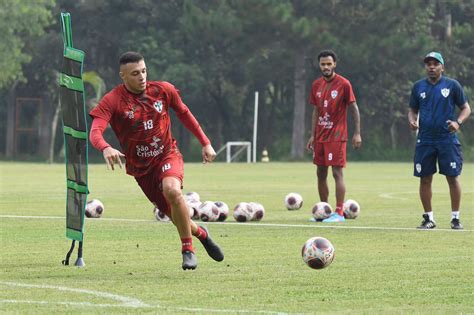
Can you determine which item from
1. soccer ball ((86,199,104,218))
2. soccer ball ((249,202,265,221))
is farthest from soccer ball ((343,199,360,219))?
soccer ball ((86,199,104,218))

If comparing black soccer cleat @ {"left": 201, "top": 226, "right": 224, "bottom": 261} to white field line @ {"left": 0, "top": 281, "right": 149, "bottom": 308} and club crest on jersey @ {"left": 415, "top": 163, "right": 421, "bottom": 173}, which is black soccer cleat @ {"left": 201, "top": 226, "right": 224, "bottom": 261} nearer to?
white field line @ {"left": 0, "top": 281, "right": 149, "bottom": 308}

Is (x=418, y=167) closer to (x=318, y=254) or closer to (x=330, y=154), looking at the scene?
(x=330, y=154)

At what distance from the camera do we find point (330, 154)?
61.4 feet

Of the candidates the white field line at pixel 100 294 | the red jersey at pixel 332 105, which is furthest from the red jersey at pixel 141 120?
the red jersey at pixel 332 105

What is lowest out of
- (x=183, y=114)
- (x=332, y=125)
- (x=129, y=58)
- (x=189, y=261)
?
(x=189, y=261)

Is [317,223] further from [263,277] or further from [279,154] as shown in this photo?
[279,154]

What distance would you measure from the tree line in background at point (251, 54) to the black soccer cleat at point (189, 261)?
159ft

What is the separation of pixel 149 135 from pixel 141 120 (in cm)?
16

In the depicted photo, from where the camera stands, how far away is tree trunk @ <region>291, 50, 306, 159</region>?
208ft

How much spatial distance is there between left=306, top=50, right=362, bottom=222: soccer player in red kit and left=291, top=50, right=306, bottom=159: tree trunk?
44.3m

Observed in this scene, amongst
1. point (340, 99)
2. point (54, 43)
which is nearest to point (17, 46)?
point (54, 43)

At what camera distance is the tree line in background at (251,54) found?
62031 mm

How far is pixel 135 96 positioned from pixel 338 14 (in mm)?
52416

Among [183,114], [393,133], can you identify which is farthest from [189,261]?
[393,133]
